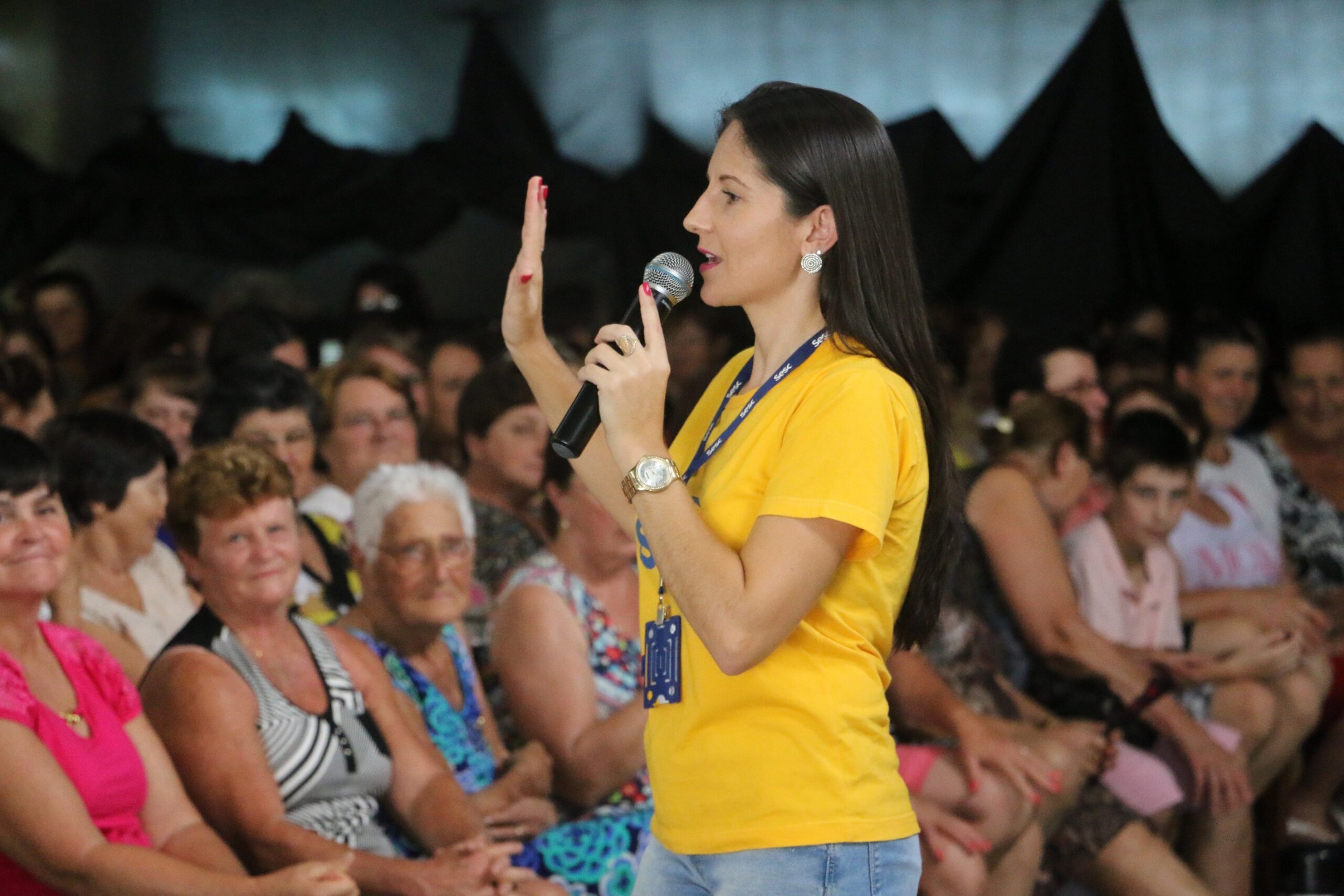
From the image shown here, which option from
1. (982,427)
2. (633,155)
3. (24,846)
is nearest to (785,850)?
(24,846)

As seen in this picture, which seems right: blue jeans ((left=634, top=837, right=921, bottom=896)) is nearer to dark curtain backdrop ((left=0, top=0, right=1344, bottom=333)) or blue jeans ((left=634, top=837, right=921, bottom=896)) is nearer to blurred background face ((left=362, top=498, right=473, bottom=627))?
blurred background face ((left=362, top=498, right=473, bottom=627))

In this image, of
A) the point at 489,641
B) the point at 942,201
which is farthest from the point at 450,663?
the point at 942,201

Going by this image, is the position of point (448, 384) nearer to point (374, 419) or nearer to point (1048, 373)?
point (374, 419)

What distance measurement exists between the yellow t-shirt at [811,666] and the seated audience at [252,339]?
281 cm

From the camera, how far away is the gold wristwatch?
58.9 inches

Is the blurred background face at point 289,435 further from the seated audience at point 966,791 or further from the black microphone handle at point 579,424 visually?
the black microphone handle at point 579,424

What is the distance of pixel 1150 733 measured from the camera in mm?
3594

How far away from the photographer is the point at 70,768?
225cm

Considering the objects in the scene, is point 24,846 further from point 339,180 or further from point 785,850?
point 339,180

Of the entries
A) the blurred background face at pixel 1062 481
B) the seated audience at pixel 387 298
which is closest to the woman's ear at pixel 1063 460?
the blurred background face at pixel 1062 481

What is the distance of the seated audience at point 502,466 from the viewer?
3.74 meters

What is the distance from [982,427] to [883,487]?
254 cm

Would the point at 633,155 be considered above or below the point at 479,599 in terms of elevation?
above

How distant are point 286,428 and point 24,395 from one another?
82 cm
